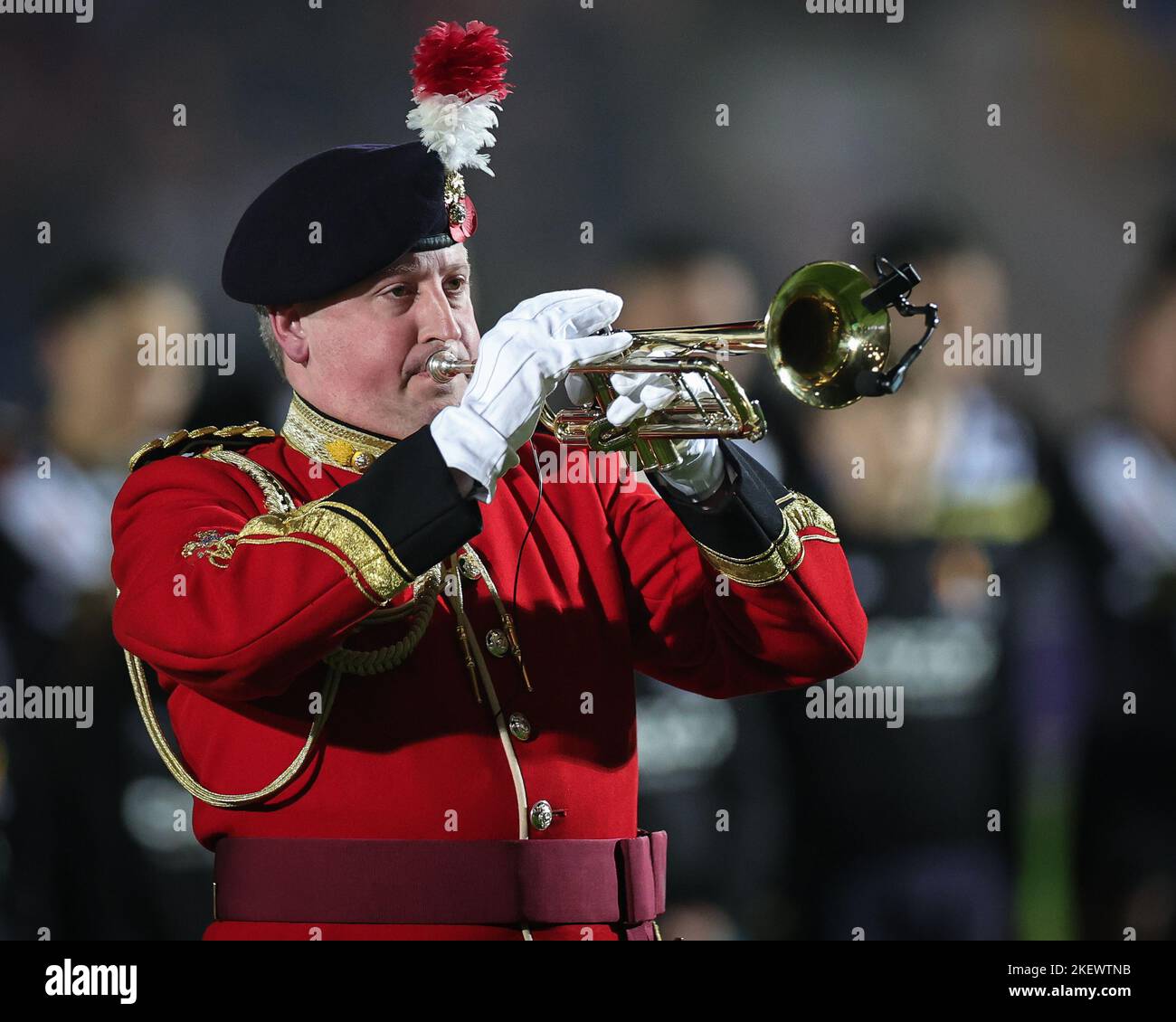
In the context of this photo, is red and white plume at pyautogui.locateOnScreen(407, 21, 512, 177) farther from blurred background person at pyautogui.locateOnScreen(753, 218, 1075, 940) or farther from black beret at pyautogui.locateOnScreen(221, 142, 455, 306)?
blurred background person at pyautogui.locateOnScreen(753, 218, 1075, 940)

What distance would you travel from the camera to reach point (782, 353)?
247 cm

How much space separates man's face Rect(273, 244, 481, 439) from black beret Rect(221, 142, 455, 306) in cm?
4

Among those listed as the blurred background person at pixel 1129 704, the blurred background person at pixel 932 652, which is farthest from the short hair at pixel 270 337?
the blurred background person at pixel 1129 704

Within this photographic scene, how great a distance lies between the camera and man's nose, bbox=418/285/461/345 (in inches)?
103

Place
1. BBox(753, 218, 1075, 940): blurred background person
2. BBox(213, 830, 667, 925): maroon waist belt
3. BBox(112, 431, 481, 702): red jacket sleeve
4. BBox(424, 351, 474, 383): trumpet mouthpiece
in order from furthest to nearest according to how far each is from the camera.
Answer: BBox(753, 218, 1075, 940): blurred background person < BBox(424, 351, 474, 383): trumpet mouthpiece < BBox(213, 830, 667, 925): maroon waist belt < BBox(112, 431, 481, 702): red jacket sleeve

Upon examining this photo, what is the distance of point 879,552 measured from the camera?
4246 millimetres

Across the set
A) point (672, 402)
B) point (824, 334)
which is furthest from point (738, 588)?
point (824, 334)

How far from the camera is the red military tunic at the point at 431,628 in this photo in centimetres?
229

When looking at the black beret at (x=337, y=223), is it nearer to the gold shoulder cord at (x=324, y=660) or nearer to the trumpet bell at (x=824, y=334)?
the gold shoulder cord at (x=324, y=660)

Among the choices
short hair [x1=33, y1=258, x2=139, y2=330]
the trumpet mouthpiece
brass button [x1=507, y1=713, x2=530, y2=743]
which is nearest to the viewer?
brass button [x1=507, y1=713, x2=530, y2=743]

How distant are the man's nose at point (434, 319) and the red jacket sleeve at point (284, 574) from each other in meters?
0.32

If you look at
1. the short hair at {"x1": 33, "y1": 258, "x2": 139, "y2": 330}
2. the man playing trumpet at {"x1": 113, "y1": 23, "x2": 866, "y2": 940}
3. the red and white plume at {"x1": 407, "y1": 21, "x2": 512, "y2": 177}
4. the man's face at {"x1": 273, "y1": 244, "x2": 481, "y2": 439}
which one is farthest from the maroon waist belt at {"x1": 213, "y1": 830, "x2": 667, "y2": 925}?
the short hair at {"x1": 33, "y1": 258, "x2": 139, "y2": 330}

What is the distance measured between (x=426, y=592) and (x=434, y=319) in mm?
419

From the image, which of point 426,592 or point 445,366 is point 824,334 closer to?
point 445,366
